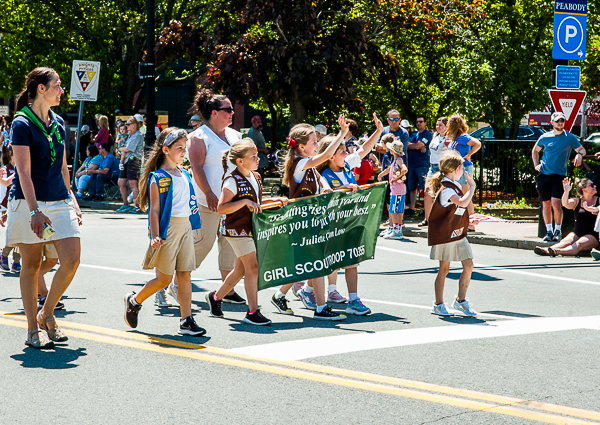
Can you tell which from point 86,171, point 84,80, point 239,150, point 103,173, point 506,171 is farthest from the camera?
point 84,80

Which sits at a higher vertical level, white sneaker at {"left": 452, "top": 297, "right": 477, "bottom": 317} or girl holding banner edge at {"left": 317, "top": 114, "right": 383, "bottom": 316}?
girl holding banner edge at {"left": 317, "top": 114, "right": 383, "bottom": 316}

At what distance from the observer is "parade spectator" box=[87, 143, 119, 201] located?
20422mm

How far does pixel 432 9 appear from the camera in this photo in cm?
2028

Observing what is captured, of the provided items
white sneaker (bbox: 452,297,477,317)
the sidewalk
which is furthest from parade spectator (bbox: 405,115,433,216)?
white sneaker (bbox: 452,297,477,317)

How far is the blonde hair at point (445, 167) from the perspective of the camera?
804 cm

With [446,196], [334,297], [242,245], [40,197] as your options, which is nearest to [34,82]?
[40,197]

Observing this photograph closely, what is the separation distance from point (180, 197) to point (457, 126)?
6.47 metres

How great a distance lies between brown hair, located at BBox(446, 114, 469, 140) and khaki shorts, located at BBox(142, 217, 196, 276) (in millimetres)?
6426

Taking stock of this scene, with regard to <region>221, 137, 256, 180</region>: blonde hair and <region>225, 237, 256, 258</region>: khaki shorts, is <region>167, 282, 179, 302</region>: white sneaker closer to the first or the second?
<region>225, 237, 256, 258</region>: khaki shorts

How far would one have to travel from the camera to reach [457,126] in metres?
12.4

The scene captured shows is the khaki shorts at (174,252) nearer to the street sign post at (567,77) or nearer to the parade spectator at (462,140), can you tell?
the parade spectator at (462,140)

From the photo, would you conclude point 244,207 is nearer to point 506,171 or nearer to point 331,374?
point 331,374

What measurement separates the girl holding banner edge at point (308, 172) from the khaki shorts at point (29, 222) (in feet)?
7.65

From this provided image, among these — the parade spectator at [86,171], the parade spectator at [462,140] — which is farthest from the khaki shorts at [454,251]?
the parade spectator at [86,171]
